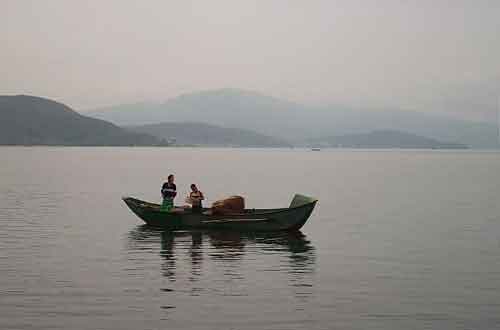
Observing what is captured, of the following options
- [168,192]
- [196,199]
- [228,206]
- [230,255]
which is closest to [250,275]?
[230,255]

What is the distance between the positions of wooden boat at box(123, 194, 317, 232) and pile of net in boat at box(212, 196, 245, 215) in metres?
0.22

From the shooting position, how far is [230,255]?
2816 centimetres

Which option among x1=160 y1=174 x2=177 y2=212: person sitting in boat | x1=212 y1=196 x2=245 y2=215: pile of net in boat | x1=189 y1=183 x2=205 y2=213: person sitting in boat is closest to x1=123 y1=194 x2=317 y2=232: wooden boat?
x1=212 y1=196 x2=245 y2=215: pile of net in boat

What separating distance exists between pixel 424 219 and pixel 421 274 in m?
21.7

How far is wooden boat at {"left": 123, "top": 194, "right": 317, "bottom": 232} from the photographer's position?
34969mm

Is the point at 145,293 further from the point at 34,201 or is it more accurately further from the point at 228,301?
the point at 34,201

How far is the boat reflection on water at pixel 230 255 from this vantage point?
2327cm

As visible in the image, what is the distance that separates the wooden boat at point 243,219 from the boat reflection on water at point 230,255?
1.33 feet

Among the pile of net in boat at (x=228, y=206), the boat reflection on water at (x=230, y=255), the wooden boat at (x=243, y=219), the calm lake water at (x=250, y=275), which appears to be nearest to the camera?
the calm lake water at (x=250, y=275)

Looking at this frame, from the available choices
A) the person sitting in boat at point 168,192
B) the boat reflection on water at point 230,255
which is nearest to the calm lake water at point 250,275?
the boat reflection on water at point 230,255

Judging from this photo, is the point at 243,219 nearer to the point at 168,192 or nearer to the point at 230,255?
the point at 168,192

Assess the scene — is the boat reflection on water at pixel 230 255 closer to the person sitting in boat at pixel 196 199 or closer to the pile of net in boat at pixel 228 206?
the pile of net in boat at pixel 228 206

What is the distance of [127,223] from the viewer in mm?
40875

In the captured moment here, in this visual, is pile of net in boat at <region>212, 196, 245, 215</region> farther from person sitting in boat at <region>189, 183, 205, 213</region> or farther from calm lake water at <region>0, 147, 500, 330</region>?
calm lake water at <region>0, 147, 500, 330</region>
